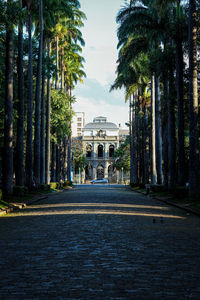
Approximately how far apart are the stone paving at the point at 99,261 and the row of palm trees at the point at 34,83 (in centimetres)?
957

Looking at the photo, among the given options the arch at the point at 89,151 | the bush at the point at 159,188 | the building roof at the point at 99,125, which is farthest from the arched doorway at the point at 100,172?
the bush at the point at 159,188

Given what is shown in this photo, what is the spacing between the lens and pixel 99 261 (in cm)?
643

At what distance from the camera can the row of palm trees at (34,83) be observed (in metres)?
21.4

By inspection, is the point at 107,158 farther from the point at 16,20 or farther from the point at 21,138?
the point at 16,20

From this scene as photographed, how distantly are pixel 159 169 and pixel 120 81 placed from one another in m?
17.6

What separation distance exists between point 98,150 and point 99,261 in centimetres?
11789

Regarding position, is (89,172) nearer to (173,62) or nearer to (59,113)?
(59,113)

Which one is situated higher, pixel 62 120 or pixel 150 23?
pixel 150 23

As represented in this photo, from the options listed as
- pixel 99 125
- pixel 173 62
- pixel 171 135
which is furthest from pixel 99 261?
pixel 99 125

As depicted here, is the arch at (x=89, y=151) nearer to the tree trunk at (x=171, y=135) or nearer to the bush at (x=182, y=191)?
the tree trunk at (x=171, y=135)

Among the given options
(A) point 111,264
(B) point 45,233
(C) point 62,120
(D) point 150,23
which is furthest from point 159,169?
(A) point 111,264

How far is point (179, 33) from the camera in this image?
2458 cm

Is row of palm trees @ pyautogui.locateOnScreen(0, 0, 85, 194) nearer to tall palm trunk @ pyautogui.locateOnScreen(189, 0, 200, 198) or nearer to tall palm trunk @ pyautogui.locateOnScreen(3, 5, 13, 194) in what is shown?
tall palm trunk @ pyautogui.locateOnScreen(3, 5, 13, 194)

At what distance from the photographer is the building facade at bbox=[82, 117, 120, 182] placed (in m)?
121
